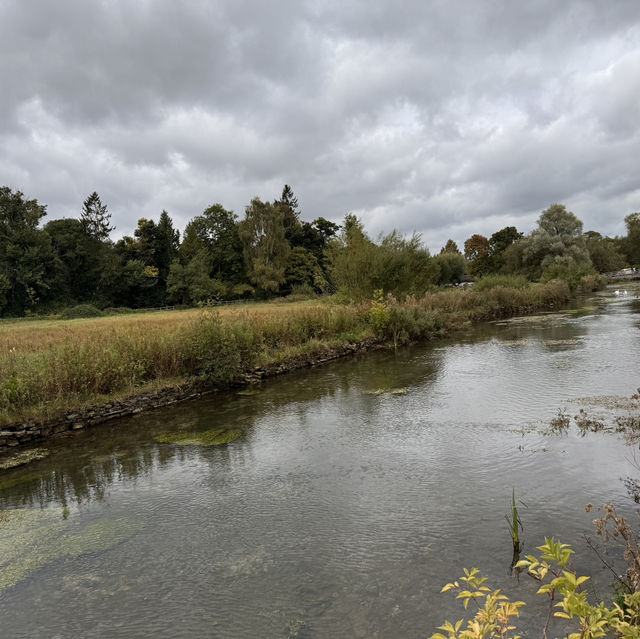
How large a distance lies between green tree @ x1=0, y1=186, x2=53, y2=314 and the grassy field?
37.6 meters

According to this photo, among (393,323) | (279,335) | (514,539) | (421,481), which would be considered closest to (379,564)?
(514,539)

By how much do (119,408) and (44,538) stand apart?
17.8 ft

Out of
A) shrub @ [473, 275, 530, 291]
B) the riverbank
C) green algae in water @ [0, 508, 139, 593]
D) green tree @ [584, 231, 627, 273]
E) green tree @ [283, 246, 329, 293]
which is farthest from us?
green tree @ [584, 231, 627, 273]

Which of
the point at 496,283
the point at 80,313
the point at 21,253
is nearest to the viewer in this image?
the point at 496,283

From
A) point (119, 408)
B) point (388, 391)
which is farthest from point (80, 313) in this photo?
point (388, 391)

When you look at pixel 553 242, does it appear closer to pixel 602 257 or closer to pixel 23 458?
pixel 602 257

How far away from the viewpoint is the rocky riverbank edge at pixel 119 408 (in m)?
8.97

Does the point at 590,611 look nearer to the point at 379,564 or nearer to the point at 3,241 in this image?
the point at 379,564

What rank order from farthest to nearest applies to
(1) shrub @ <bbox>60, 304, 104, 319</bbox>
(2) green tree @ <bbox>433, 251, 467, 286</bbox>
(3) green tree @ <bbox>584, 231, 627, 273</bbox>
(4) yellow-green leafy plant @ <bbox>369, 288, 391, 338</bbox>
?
1. (2) green tree @ <bbox>433, 251, 467, 286</bbox>
2. (3) green tree @ <bbox>584, 231, 627, 273</bbox>
3. (1) shrub @ <bbox>60, 304, 104, 319</bbox>
4. (4) yellow-green leafy plant @ <bbox>369, 288, 391, 338</bbox>

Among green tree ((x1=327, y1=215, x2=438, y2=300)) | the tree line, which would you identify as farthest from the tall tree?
green tree ((x1=327, y1=215, x2=438, y2=300))

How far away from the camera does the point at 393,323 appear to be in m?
20.0

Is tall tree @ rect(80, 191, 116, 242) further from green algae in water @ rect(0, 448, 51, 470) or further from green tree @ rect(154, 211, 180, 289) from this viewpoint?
green algae in water @ rect(0, 448, 51, 470)

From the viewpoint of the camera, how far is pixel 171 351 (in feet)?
41.0

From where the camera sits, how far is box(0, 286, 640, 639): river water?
3.97 m
